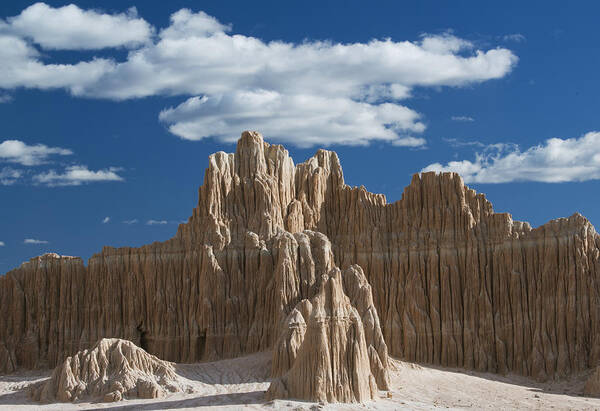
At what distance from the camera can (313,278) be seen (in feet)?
163

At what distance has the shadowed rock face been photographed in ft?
168

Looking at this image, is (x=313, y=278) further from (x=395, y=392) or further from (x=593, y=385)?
(x=593, y=385)

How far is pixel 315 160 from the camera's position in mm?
59438

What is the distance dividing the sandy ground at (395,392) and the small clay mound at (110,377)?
2.20 feet

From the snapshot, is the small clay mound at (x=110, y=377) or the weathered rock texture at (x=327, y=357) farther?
the small clay mound at (x=110, y=377)

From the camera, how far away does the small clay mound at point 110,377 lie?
138 feet

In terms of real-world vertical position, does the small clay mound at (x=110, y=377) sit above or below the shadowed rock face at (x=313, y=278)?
below

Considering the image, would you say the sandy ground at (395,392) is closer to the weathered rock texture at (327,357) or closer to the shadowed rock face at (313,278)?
the weathered rock texture at (327,357)

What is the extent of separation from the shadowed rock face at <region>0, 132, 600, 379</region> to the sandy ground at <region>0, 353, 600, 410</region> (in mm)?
2984

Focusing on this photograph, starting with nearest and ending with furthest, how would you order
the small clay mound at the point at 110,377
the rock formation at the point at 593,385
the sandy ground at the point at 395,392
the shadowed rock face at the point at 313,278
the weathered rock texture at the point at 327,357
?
the weathered rock texture at the point at 327,357 < the sandy ground at the point at 395,392 < the small clay mound at the point at 110,377 < the rock formation at the point at 593,385 < the shadowed rock face at the point at 313,278

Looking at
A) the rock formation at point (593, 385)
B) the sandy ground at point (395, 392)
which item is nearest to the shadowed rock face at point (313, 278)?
the sandy ground at point (395, 392)

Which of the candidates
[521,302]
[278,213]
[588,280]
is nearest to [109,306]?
[278,213]

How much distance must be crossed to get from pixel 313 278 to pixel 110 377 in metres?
12.7

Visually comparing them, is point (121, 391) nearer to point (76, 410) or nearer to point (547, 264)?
point (76, 410)
